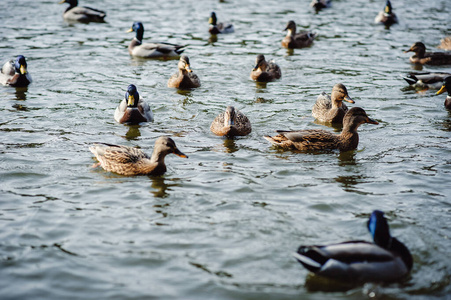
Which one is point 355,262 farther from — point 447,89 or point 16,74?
point 16,74

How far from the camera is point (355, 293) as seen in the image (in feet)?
19.9

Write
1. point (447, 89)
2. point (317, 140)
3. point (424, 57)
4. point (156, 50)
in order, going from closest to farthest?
point (317, 140), point (447, 89), point (424, 57), point (156, 50)

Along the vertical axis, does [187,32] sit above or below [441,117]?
above

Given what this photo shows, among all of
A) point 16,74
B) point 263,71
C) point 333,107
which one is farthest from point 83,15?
point 333,107

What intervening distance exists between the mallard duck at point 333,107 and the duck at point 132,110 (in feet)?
11.5

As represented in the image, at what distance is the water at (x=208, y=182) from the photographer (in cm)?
637

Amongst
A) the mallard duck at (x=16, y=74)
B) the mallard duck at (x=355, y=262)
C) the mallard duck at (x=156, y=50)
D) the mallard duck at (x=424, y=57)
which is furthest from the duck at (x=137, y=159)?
the mallard duck at (x=424, y=57)

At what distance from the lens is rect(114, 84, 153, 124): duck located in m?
11.6

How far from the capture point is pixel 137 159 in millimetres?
9203

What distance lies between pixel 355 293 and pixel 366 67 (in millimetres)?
10980

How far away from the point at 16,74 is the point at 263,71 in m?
6.03

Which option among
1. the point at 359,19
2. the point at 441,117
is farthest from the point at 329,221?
the point at 359,19

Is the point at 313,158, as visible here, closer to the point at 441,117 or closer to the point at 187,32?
the point at 441,117

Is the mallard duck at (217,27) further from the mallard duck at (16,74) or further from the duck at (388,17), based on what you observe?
the mallard duck at (16,74)
